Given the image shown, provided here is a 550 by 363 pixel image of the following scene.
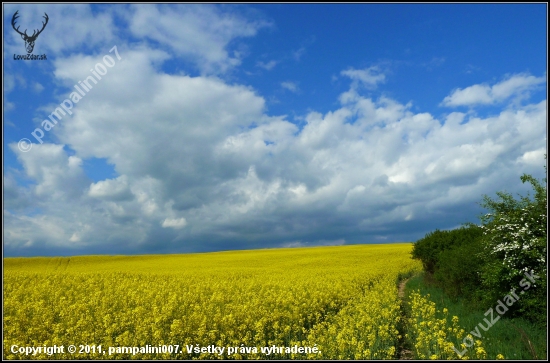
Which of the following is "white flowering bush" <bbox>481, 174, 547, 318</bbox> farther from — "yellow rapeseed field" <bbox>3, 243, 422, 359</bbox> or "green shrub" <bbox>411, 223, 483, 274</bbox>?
"green shrub" <bbox>411, 223, 483, 274</bbox>

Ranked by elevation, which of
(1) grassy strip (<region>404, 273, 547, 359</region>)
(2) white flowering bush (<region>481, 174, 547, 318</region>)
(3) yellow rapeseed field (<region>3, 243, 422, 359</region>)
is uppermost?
(2) white flowering bush (<region>481, 174, 547, 318</region>)

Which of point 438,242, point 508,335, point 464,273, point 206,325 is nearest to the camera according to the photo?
point 508,335

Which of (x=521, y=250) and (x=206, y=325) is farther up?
(x=521, y=250)

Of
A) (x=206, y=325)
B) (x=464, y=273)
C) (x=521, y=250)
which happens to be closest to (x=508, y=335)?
(x=521, y=250)

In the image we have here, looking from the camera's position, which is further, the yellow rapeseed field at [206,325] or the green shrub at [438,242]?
the green shrub at [438,242]

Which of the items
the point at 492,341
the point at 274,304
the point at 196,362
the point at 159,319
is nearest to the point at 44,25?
the point at 159,319

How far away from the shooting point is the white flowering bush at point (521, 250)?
9.27m

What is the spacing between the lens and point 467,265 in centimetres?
1347

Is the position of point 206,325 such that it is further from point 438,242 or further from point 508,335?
point 438,242

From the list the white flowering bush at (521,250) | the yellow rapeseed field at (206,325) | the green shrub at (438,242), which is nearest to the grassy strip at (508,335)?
the white flowering bush at (521,250)

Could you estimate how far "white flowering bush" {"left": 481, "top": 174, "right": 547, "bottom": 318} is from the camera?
9.27 metres

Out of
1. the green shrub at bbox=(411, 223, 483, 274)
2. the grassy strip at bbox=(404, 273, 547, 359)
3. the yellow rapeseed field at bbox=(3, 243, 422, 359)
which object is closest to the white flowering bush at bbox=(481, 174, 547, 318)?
the grassy strip at bbox=(404, 273, 547, 359)

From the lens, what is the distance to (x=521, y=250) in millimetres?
9766

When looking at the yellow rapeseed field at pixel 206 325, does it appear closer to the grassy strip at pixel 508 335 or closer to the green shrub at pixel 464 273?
the grassy strip at pixel 508 335
